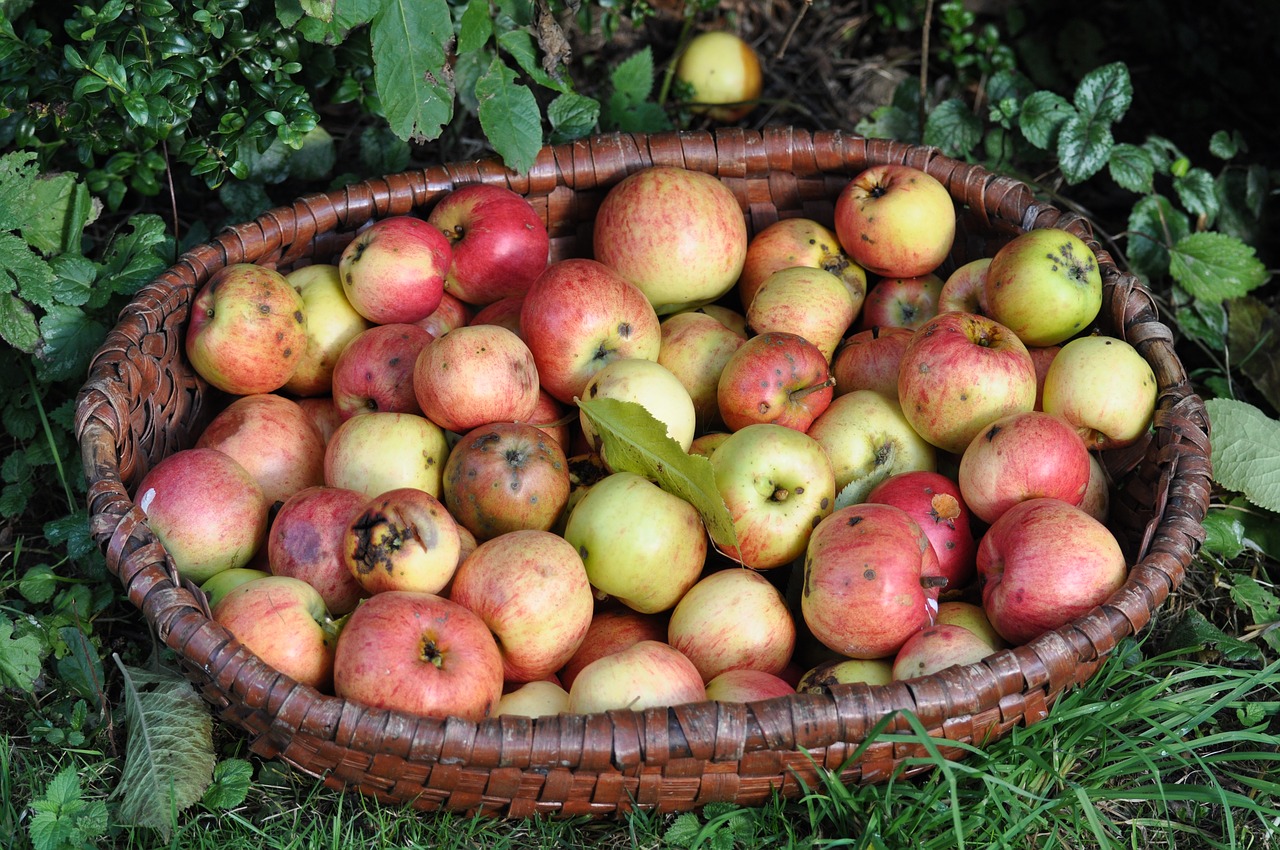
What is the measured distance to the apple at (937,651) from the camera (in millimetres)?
2119

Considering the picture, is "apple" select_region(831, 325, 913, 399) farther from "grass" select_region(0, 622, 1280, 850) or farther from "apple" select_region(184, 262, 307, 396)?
"apple" select_region(184, 262, 307, 396)

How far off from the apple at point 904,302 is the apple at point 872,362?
0.41 feet

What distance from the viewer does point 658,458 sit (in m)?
2.24

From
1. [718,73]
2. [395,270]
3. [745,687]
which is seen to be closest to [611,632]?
[745,687]

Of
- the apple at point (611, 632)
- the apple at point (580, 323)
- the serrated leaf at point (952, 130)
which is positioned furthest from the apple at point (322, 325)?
the serrated leaf at point (952, 130)

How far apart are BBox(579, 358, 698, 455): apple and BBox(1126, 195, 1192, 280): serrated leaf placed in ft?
6.02

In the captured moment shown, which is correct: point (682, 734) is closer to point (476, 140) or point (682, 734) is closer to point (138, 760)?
point (138, 760)

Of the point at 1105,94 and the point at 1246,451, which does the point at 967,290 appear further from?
the point at 1105,94

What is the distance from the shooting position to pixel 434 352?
8.05ft

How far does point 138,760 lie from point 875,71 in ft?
12.1

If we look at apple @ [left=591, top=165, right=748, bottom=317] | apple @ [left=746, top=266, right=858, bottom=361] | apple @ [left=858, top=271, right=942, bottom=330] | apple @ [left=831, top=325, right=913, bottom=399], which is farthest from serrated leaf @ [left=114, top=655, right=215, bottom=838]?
apple @ [left=858, top=271, right=942, bottom=330]

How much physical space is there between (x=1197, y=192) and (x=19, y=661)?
3587mm

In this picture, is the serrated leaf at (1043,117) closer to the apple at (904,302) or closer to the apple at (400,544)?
the apple at (904,302)

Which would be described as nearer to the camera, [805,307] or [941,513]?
[941,513]
